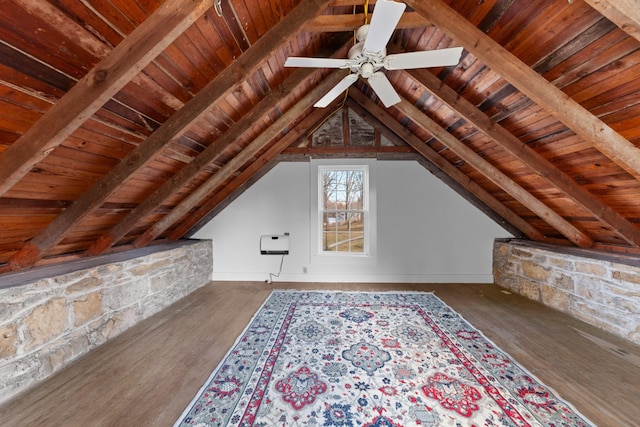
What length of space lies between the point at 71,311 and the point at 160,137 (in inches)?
72.8

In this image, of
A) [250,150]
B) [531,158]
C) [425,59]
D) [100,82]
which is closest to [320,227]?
[250,150]

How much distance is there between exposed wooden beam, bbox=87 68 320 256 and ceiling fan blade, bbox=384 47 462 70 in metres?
1.11

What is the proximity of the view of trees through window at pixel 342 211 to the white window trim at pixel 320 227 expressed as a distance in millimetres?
102

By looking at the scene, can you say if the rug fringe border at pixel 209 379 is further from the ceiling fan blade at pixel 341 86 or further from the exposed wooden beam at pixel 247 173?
the ceiling fan blade at pixel 341 86

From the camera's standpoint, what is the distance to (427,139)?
12.5 ft

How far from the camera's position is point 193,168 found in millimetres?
2600

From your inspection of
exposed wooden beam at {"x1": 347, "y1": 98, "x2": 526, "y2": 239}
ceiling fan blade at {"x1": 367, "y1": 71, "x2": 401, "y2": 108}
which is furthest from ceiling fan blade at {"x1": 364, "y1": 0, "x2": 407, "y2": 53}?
exposed wooden beam at {"x1": 347, "y1": 98, "x2": 526, "y2": 239}

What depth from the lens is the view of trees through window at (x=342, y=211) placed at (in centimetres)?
455

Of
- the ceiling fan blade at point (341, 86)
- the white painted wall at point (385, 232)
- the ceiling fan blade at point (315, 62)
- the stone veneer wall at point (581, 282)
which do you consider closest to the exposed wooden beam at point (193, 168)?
the ceiling fan blade at point (341, 86)

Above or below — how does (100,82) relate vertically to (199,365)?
above

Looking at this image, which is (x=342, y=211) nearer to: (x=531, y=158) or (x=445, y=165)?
(x=445, y=165)

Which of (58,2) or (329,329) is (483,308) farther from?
(58,2)

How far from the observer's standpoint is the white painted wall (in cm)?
439

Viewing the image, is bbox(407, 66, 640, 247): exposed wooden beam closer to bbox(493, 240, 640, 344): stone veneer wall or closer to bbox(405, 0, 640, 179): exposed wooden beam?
bbox(493, 240, 640, 344): stone veneer wall
